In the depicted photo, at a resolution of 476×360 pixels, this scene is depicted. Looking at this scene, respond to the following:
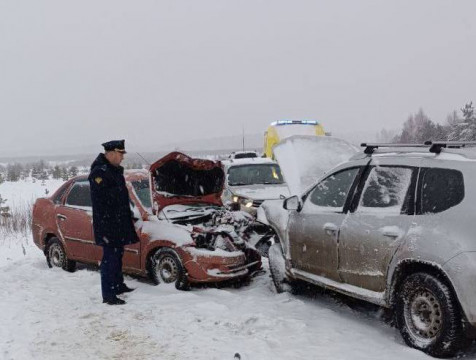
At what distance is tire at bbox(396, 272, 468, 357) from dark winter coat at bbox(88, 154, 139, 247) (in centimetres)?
355

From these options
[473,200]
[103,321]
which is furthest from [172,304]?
[473,200]

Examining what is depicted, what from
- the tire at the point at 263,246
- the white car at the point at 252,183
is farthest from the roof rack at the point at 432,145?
the white car at the point at 252,183

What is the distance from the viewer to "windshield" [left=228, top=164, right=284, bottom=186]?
491 inches

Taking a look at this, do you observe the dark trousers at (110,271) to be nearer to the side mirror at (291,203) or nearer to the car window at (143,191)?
the car window at (143,191)

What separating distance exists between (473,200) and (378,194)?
3.65 ft

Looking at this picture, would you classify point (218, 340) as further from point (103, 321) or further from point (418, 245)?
point (418, 245)

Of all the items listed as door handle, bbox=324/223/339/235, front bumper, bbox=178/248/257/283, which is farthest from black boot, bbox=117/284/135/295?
door handle, bbox=324/223/339/235

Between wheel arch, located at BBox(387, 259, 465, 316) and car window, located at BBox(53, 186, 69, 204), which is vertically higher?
car window, located at BBox(53, 186, 69, 204)

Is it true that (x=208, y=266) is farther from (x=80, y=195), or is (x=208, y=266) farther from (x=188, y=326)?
(x=80, y=195)

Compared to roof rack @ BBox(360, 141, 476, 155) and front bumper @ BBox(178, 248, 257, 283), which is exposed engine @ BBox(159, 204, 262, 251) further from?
roof rack @ BBox(360, 141, 476, 155)

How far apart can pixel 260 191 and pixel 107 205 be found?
18.6 ft

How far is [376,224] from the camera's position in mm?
4945

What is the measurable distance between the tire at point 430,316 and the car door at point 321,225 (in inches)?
37.9

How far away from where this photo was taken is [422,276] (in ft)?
14.6
